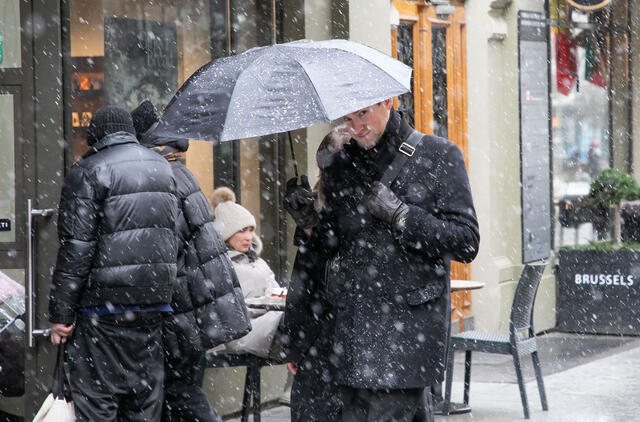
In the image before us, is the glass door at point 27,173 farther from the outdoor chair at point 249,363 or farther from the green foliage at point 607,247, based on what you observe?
the green foliage at point 607,247

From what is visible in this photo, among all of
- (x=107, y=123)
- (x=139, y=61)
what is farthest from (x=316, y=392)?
(x=139, y=61)

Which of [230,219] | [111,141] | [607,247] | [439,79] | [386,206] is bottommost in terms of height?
[607,247]

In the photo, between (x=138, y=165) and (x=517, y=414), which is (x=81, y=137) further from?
(x=517, y=414)

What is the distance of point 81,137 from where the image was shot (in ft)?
23.3

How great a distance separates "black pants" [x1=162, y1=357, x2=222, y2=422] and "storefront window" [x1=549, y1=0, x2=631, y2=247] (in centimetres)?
744

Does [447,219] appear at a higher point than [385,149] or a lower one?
lower

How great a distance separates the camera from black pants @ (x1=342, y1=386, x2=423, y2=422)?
4.50 meters

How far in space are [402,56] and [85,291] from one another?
19.4 ft

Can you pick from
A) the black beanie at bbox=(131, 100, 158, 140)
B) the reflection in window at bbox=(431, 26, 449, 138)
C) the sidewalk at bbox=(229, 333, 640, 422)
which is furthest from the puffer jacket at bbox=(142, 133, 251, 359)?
the reflection in window at bbox=(431, 26, 449, 138)

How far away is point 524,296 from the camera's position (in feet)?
26.1

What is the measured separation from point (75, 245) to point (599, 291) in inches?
312

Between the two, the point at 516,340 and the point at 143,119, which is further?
the point at 516,340

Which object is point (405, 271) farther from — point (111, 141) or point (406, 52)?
point (406, 52)

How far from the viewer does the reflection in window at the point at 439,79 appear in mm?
11094
